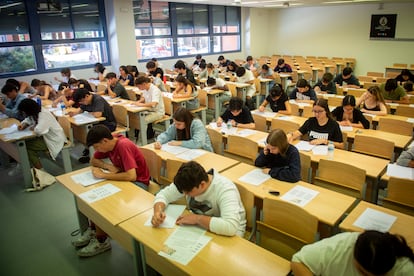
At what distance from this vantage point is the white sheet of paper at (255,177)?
3044 millimetres

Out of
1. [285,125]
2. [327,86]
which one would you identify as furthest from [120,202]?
[327,86]

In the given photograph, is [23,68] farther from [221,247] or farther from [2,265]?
[221,247]

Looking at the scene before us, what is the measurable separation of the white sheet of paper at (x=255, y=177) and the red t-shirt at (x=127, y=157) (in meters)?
1.03

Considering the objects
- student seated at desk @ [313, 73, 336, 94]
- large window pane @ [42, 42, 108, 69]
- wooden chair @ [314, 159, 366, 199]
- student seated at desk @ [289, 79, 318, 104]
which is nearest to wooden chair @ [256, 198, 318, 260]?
wooden chair @ [314, 159, 366, 199]

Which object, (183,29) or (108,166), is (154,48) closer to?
(183,29)

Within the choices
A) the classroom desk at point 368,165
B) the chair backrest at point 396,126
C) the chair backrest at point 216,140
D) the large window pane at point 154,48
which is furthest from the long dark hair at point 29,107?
the large window pane at point 154,48

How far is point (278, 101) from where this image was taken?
217 inches

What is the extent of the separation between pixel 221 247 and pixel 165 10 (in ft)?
35.6

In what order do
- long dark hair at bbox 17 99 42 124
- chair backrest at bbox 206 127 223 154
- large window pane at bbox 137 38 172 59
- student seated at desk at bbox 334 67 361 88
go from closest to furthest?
chair backrest at bbox 206 127 223 154 → long dark hair at bbox 17 99 42 124 → student seated at desk at bbox 334 67 361 88 → large window pane at bbox 137 38 172 59

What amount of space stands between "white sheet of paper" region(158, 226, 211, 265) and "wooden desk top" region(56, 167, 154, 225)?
1.63 feet

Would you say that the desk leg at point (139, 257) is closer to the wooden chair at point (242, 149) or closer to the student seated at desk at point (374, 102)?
the wooden chair at point (242, 149)

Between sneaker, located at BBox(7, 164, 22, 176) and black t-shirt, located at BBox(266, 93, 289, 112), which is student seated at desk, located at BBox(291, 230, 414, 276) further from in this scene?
sneaker, located at BBox(7, 164, 22, 176)

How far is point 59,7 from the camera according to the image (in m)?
8.98

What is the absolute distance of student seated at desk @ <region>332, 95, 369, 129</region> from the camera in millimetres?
4559
